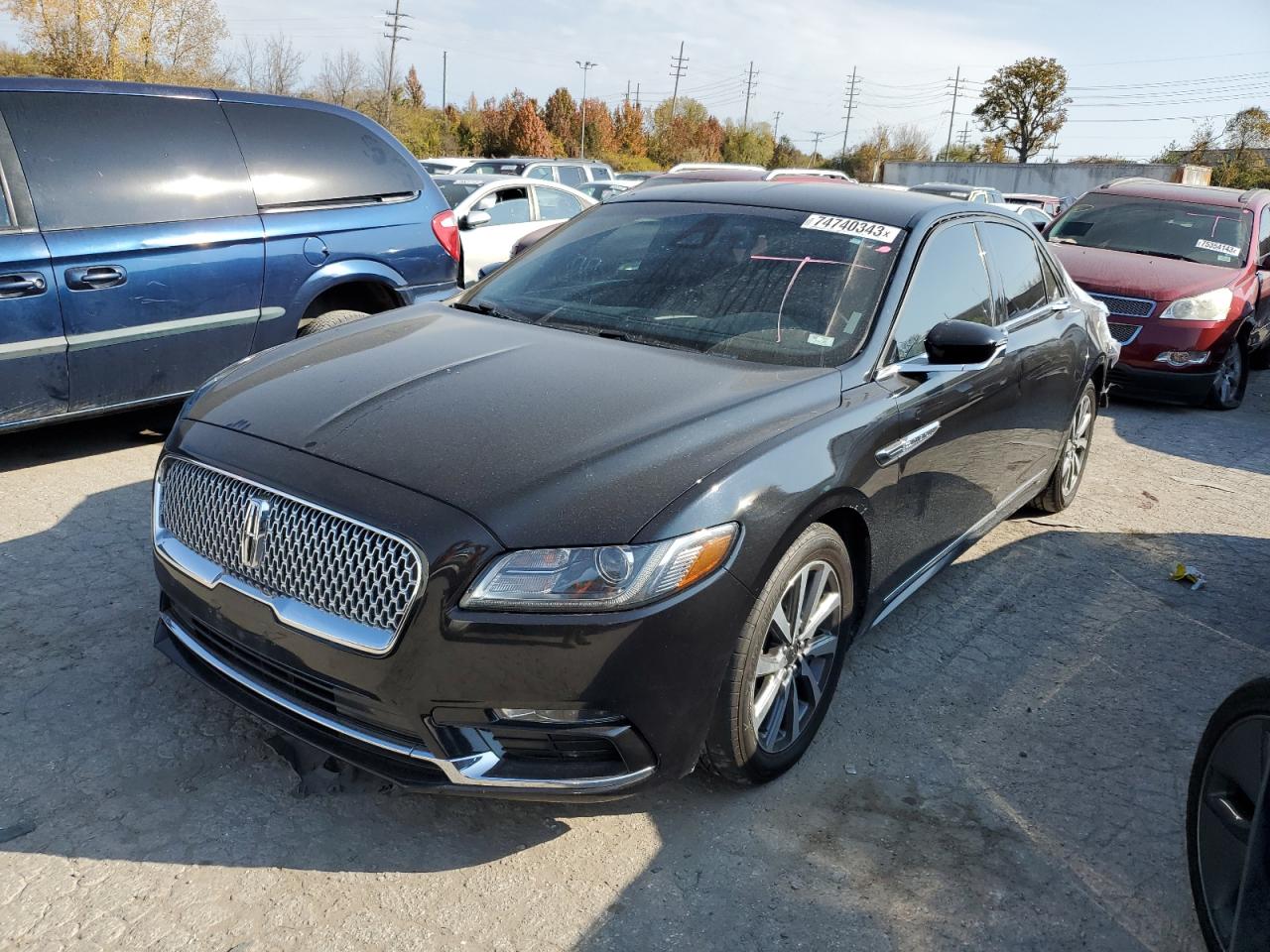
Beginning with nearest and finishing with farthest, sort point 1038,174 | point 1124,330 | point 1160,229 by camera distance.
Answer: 1. point 1124,330
2. point 1160,229
3. point 1038,174

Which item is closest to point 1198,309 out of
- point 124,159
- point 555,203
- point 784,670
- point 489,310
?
point 555,203

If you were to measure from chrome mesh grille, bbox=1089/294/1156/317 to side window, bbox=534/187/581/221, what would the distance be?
5360 millimetres

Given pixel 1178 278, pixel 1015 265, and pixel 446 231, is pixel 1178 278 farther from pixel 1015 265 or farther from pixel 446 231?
pixel 446 231

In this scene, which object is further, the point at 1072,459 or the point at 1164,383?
the point at 1164,383

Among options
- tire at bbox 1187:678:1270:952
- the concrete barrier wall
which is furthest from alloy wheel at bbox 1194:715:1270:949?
the concrete barrier wall

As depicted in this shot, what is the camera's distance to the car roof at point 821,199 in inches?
149

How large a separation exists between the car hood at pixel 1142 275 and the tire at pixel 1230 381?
619 mm

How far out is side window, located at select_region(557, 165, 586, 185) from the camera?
19844 mm

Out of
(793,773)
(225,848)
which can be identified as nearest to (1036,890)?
(793,773)

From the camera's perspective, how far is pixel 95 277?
190 inches

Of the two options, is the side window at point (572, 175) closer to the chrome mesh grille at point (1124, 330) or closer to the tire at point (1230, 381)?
the chrome mesh grille at point (1124, 330)

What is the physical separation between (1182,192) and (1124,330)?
262cm

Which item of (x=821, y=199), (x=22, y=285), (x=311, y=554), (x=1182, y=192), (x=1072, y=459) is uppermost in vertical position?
(x=1182, y=192)

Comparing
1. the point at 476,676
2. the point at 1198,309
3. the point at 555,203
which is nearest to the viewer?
the point at 476,676
